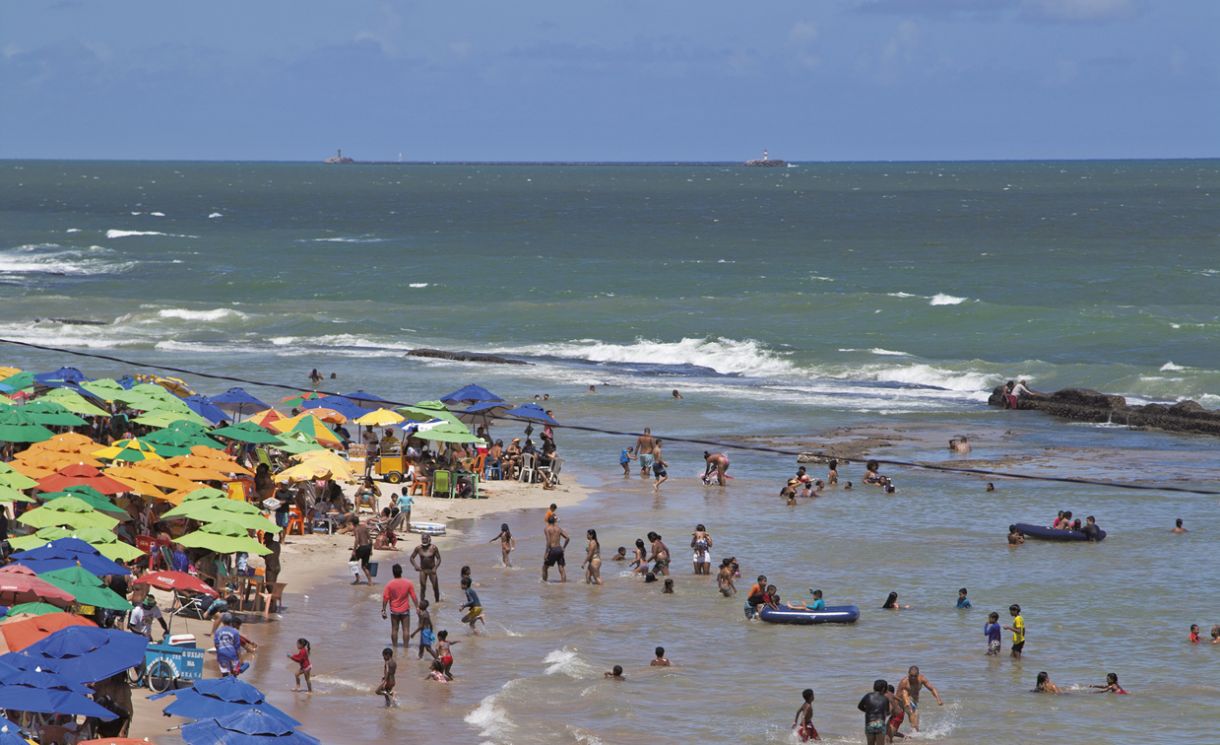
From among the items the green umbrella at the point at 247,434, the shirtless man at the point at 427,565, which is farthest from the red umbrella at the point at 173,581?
the green umbrella at the point at 247,434

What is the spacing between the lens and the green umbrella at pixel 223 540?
67.4 feet

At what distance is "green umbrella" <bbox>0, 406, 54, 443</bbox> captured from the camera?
1026 inches

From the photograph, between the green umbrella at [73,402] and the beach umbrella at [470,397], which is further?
the beach umbrella at [470,397]

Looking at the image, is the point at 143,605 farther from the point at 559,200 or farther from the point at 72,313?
the point at 559,200

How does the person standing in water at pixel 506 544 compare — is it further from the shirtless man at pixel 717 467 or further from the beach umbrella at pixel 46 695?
the beach umbrella at pixel 46 695

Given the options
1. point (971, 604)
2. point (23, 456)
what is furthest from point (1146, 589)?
point (23, 456)

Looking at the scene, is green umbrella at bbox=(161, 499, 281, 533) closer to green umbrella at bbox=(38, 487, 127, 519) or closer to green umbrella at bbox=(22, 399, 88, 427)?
green umbrella at bbox=(38, 487, 127, 519)

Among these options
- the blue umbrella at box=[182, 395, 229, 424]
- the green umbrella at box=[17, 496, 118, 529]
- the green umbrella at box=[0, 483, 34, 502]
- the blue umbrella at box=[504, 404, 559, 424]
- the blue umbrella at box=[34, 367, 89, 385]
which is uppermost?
the blue umbrella at box=[34, 367, 89, 385]

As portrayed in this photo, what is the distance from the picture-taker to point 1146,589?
24.8m

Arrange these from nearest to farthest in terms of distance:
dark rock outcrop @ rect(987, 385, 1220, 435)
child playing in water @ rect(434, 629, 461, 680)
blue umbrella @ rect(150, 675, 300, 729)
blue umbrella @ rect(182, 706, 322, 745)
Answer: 1. blue umbrella @ rect(182, 706, 322, 745)
2. blue umbrella @ rect(150, 675, 300, 729)
3. child playing in water @ rect(434, 629, 461, 680)
4. dark rock outcrop @ rect(987, 385, 1220, 435)

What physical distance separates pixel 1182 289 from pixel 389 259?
4244 centimetres

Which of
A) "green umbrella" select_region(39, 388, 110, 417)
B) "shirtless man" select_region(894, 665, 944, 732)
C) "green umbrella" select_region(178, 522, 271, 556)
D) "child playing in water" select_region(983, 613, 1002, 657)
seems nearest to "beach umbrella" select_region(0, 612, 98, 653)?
"green umbrella" select_region(178, 522, 271, 556)

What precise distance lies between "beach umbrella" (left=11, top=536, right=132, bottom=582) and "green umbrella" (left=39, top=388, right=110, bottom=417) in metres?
11.3

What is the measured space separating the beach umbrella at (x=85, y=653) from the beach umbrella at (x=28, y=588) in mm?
2430
